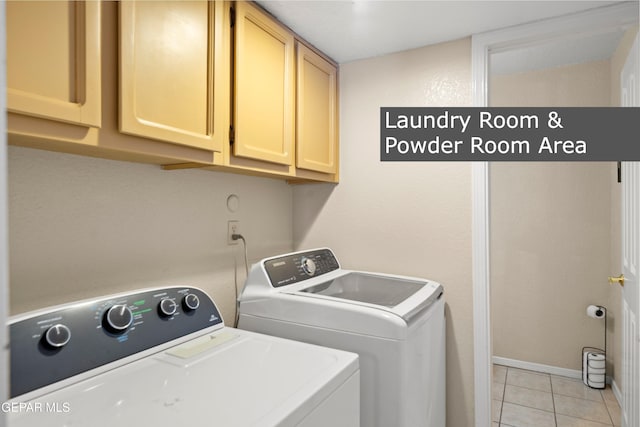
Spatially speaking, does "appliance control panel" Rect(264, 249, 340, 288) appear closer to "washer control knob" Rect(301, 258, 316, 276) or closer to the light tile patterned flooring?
"washer control knob" Rect(301, 258, 316, 276)

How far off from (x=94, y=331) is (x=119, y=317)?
0.07 meters

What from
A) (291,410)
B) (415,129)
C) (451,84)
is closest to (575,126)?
(451,84)

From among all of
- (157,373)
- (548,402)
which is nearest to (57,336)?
(157,373)

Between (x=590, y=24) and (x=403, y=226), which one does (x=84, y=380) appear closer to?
(x=403, y=226)

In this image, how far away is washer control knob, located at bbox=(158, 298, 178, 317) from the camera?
1.18 metres

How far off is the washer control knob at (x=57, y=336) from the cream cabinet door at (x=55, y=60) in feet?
1.72

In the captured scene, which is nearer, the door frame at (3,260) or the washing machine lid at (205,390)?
the door frame at (3,260)

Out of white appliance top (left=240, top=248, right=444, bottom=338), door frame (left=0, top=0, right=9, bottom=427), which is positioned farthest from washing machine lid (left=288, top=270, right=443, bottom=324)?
door frame (left=0, top=0, right=9, bottom=427)

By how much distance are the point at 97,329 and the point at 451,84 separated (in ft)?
5.92

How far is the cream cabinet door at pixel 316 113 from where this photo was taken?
175cm

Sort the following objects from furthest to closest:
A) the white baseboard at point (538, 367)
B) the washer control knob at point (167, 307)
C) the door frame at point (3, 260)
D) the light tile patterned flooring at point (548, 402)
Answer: the white baseboard at point (538, 367) → the light tile patterned flooring at point (548, 402) → the washer control knob at point (167, 307) → the door frame at point (3, 260)

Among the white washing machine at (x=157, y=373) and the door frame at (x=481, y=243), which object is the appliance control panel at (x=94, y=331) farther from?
the door frame at (x=481, y=243)

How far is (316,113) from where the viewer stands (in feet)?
6.21

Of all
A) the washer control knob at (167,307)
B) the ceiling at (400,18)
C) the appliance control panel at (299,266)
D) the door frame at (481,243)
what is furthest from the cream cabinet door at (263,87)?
the door frame at (481,243)
